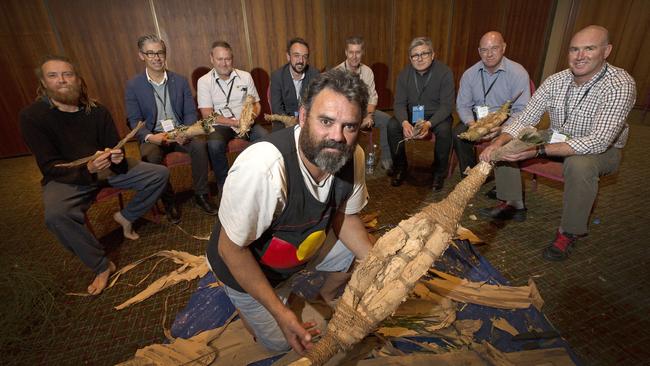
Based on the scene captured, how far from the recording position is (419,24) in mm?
6875

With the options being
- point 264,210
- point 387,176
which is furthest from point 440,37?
point 264,210

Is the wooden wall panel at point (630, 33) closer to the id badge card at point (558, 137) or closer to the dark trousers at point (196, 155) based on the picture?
the id badge card at point (558, 137)

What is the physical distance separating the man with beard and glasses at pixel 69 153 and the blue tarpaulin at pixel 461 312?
0.91 meters

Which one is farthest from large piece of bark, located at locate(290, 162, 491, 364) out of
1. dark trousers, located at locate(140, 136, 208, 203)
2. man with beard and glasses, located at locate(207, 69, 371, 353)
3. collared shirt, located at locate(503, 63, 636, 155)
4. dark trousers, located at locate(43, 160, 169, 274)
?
dark trousers, located at locate(140, 136, 208, 203)

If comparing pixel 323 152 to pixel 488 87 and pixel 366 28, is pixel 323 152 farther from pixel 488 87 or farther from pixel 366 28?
pixel 366 28

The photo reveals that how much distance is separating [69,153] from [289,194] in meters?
2.34

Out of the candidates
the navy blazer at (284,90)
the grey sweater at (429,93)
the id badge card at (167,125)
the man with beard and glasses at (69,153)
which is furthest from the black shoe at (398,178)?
the man with beard and glasses at (69,153)

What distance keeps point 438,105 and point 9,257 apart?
194 inches

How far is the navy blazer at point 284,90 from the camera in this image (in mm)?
4285

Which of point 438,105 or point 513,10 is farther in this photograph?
point 513,10

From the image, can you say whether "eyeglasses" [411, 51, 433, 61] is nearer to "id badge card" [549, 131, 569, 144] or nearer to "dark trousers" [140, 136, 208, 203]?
"id badge card" [549, 131, 569, 144]

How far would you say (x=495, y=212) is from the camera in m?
3.26

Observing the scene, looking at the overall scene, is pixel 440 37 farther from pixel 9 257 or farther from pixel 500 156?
pixel 9 257

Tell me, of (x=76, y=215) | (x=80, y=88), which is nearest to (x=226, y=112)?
(x=80, y=88)
